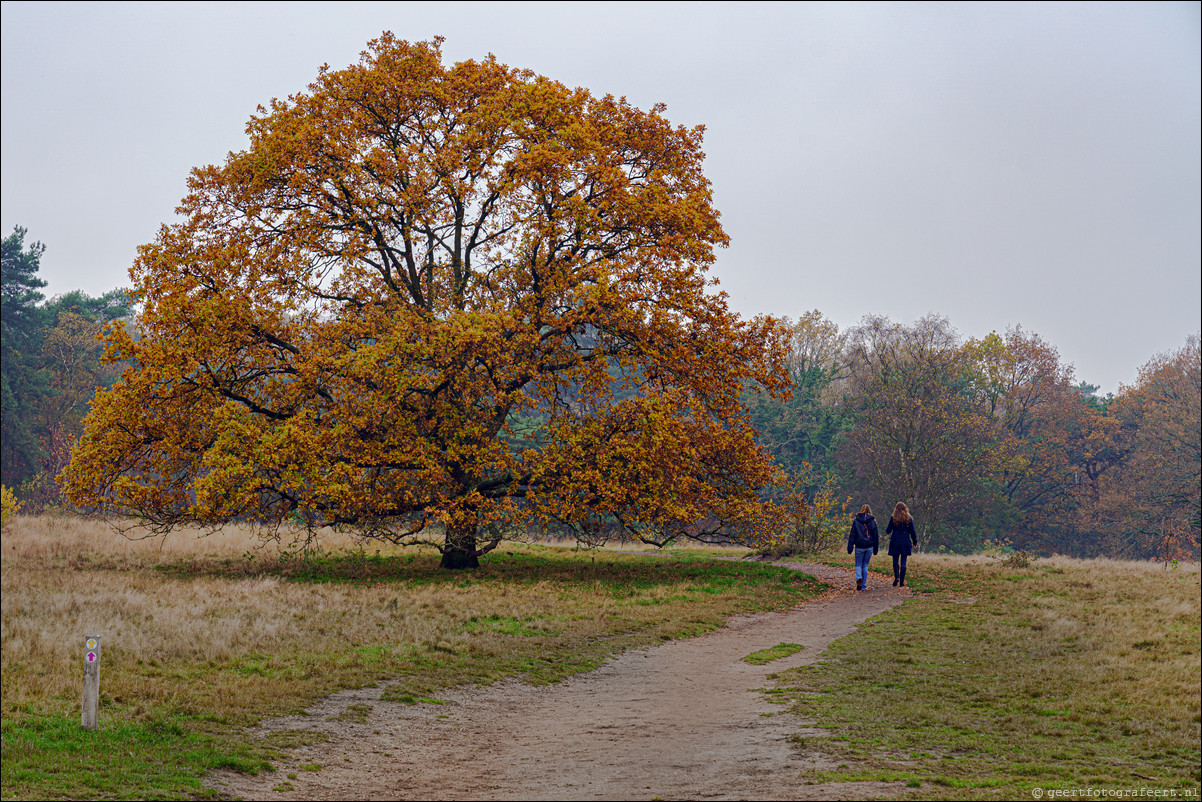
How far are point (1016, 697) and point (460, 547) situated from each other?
597 inches

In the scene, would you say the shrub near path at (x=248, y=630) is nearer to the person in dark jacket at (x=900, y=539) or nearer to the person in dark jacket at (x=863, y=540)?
the person in dark jacket at (x=863, y=540)

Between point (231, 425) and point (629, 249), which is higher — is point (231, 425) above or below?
below

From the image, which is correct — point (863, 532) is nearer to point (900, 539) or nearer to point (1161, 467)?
point (900, 539)

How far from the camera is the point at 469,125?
897 inches

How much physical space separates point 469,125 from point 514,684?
1522 cm

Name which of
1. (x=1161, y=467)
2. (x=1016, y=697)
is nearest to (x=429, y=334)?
(x=1016, y=697)

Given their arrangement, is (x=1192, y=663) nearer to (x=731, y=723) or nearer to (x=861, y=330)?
(x=731, y=723)

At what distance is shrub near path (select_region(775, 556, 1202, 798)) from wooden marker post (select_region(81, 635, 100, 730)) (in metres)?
6.82

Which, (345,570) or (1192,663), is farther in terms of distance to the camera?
(345,570)

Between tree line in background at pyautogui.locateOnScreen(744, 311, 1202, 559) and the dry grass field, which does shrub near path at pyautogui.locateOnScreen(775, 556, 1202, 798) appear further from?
tree line in background at pyautogui.locateOnScreen(744, 311, 1202, 559)

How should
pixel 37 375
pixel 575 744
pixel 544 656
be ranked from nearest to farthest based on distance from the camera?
pixel 575 744
pixel 544 656
pixel 37 375

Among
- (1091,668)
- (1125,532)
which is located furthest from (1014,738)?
(1125,532)

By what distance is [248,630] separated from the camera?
13820 millimetres

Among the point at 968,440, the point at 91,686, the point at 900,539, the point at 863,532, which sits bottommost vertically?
the point at 91,686
